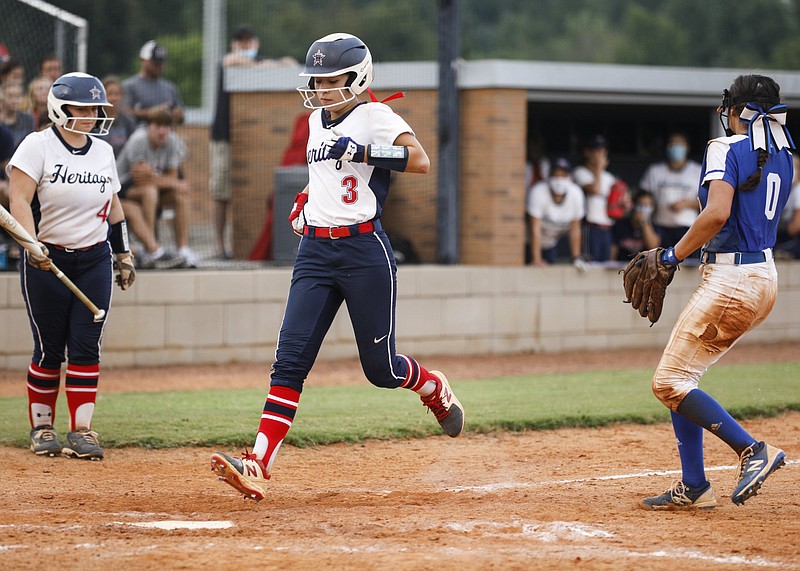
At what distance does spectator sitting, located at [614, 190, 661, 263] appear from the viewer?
1456 cm

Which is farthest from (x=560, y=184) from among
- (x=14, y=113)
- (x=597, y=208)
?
(x=14, y=113)

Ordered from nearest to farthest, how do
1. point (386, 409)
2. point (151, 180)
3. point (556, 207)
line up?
point (386, 409), point (151, 180), point (556, 207)

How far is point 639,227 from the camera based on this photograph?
48.2 feet

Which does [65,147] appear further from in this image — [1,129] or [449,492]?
[1,129]

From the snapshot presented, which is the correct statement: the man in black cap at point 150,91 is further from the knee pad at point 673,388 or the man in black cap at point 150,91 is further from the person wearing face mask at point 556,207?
the knee pad at point 673,388

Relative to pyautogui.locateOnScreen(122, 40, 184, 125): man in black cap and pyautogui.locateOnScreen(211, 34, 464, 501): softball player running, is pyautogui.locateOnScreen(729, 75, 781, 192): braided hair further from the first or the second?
pyautogui.locateOnScreen(122, 40, 184, 125): man in black cap

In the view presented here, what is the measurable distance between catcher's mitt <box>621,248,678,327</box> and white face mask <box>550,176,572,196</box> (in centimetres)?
809

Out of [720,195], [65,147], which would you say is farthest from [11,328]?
[720,195]

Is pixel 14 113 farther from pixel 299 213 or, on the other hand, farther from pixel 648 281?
pixel 648 281

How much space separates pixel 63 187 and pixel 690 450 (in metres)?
3.90

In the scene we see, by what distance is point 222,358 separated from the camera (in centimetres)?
1241

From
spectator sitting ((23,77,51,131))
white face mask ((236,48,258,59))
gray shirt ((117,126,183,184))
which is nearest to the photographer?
spectator sitting ((23,77,51,131))

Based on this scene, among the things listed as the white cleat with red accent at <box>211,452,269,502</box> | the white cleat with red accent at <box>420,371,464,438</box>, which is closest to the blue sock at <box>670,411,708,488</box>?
the white cleat with red accent at <box>420,371,464,438</box>

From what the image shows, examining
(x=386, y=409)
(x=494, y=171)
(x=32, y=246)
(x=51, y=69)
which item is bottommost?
(x=386, y=409)
